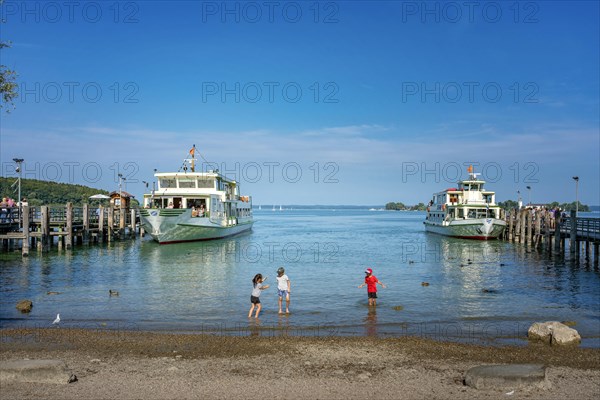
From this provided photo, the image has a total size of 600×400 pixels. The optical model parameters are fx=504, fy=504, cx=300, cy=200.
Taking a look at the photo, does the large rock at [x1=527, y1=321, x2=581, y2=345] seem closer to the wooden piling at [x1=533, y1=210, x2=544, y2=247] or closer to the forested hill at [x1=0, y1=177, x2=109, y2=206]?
the wooden piling at [x1=533, y1=210, x2=544, y2=247]

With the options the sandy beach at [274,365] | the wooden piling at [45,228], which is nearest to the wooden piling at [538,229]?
the sandy beach at [274,365]

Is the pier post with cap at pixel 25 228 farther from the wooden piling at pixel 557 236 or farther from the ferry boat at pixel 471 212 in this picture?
the ferry boat at pixel 471 212

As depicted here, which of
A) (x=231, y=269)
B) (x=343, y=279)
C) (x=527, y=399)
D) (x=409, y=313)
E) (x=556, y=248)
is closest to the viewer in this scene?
(x=527, y=399)

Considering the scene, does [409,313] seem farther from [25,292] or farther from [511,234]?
[511,234]

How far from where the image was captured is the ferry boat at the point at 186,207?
44125 mm

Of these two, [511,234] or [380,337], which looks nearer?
[380,337]

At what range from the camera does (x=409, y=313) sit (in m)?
17.2

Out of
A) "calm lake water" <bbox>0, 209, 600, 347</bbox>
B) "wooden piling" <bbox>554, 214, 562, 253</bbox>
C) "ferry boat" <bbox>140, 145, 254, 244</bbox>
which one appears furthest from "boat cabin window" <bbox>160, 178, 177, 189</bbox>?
"wooden piling" <bbox>554, 214, 562, 253</bbox>

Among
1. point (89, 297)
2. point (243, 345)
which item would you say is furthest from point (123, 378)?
point (89, 297)

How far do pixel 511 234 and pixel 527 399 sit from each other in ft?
157

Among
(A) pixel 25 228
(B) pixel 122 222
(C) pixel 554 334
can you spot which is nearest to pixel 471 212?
(B) pixel 122 222

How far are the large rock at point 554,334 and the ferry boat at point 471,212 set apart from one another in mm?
41798

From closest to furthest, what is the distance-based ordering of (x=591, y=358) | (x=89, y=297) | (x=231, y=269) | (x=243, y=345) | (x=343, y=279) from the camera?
1. (x=591, y=358)
2. (x=243, y=345)
3. (x=89, y=297)
4. (x=343, y=279)
5. (x=231, y=269)

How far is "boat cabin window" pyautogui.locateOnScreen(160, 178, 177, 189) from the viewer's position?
48281 millimetres
